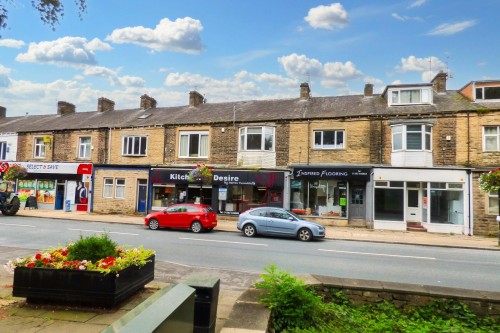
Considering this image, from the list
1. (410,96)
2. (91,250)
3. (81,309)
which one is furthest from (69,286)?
(410,96)

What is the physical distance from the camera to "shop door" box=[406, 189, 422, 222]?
2008cm

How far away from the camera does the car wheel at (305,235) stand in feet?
50.3

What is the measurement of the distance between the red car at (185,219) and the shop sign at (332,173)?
6.66 metres

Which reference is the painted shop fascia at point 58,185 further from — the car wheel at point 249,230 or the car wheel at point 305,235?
the car wheel at point 305,235

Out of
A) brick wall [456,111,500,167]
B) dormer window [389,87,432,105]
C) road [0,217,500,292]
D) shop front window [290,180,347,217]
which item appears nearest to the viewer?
road [0,217,500,292]

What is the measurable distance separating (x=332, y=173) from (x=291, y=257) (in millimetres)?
10427

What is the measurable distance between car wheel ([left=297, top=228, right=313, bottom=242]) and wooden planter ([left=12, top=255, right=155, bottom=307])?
11.0 metres

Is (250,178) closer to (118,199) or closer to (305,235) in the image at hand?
(305,235)

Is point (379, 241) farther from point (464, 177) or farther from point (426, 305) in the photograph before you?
point (426, 305)

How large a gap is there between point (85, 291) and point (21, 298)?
1.48 meters

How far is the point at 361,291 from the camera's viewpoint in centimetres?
573

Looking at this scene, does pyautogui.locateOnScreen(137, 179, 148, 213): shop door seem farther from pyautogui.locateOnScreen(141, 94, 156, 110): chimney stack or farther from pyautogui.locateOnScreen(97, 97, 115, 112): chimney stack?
pyautogui.locateOnScreen(97, 97, 115, 112): chimney stack

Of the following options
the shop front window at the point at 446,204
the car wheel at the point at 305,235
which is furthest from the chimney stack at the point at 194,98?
the shop front window at the point at 446,204

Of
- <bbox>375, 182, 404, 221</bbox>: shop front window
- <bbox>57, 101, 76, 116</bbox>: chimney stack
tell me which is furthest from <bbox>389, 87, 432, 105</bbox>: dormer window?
<bbox>57, 101, 76, 116</bbox>: chimney stack
